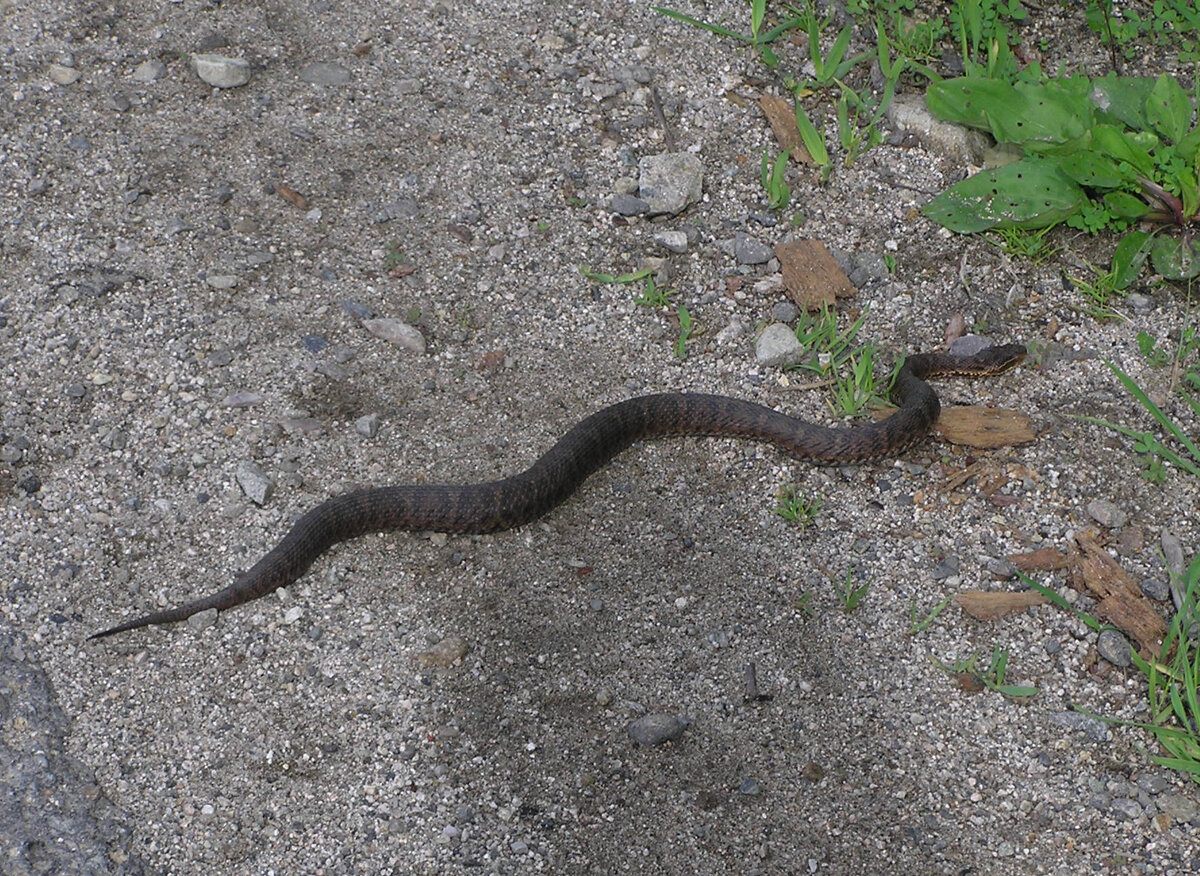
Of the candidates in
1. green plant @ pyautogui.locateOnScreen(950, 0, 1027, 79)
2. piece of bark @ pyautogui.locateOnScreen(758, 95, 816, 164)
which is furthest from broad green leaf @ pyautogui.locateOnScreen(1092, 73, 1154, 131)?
piece of bark @ pyautogui.locateOnScreen(758, 95, 816, 164)

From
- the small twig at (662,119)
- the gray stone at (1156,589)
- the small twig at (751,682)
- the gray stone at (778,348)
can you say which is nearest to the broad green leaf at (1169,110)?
the gray stone at (778,348)

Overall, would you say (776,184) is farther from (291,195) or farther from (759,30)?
(291,195)

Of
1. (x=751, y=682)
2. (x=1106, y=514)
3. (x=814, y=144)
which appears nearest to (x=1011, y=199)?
(x=814, y=144)

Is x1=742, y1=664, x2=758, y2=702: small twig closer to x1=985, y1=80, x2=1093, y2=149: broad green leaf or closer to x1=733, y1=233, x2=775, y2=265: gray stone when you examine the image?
x1=733, y1=233, x2=775, y2=265: gray stone

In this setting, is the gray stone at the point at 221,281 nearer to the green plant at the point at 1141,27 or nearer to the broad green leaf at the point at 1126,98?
the broad green leaf at the point at 1126,98

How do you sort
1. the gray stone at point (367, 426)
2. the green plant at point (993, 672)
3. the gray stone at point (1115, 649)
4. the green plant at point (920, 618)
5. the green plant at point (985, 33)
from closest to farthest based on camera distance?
the green plant at point (993, 672) → the gray stone at point (1115, 649) → the green plant at point (920, 618) → the gray stone at point (367, 426) → the green plant at point (985, 33)

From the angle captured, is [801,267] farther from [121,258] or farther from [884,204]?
[121,258]
